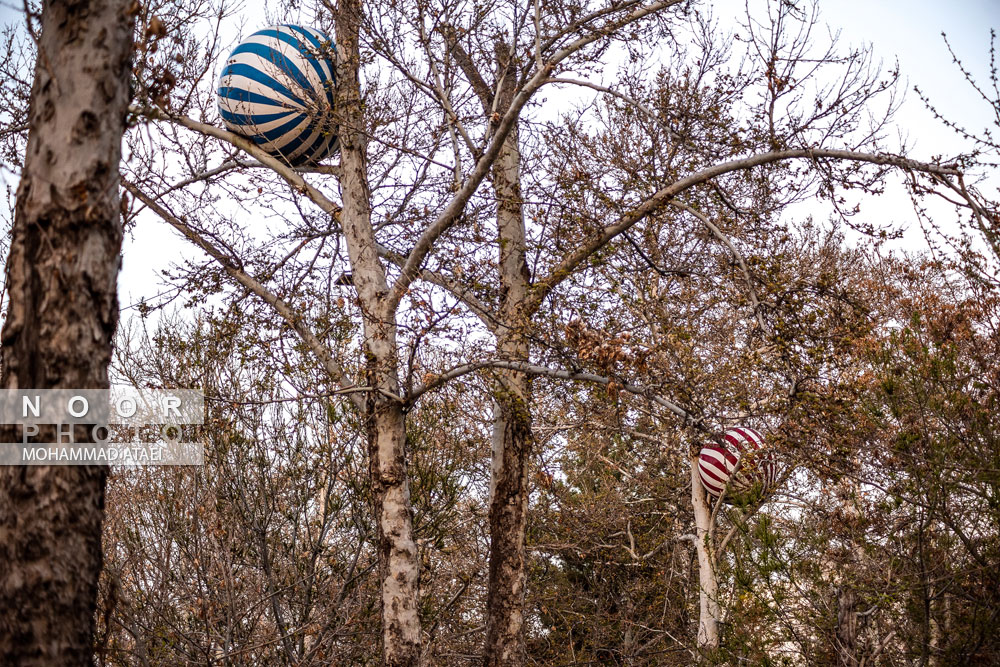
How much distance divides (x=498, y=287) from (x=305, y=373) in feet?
6.61

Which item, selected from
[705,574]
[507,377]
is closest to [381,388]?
[507,377]

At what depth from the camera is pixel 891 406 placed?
19.6ft

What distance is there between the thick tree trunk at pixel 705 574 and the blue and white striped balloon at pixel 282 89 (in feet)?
20.2

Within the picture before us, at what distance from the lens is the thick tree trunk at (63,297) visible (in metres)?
3.09

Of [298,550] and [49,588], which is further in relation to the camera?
[298,550]

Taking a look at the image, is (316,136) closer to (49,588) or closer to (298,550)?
(298,550)

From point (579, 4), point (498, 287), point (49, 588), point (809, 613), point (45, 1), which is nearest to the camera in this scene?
point (49, 588)

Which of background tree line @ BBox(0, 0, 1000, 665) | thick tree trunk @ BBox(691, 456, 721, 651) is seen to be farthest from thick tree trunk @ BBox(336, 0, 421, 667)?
thick tree trunk @ BBox(691, 456, 721, 651)

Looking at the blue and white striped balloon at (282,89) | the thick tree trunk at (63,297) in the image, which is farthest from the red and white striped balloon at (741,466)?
the thick tree trunk at (63,297)

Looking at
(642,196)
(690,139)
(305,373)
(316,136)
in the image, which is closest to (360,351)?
(305,373)

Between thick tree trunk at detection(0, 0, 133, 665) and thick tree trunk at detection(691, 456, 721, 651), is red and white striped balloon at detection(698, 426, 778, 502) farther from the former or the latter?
thick tree trunk at detection(0, 0, 133, 665)

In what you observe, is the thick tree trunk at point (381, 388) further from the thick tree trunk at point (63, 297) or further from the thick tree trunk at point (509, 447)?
the thick tree trunk at point (63, 297)

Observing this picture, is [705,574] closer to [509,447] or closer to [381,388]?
[509,447]

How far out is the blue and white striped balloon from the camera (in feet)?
21.4
